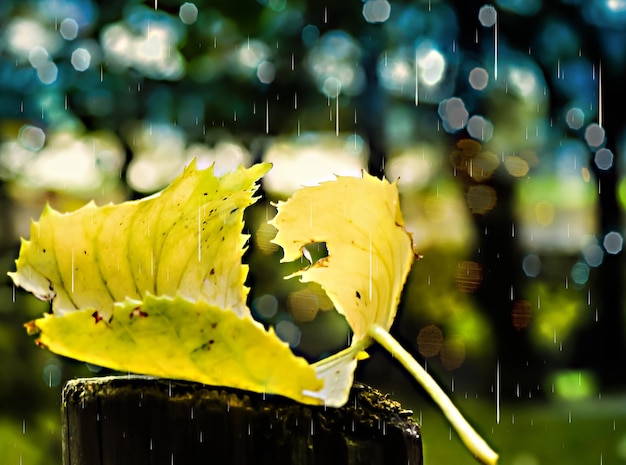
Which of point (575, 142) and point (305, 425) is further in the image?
point (575, 142)

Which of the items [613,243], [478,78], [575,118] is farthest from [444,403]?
[613,243]

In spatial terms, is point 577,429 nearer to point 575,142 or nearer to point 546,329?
point 546,329

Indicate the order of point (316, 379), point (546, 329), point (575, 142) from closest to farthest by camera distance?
1. point (316, 379)
2. point (575, 142)
3. point (546, 329)

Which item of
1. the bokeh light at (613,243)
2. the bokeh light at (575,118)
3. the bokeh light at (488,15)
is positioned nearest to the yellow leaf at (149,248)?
the bokeh light at (488,15)

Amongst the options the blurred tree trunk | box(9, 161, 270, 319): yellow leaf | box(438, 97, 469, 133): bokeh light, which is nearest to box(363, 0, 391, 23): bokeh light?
box(438, 97, 469, 133): bokeh light

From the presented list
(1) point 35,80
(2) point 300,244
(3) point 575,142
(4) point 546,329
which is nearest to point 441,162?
(3) point 575,142

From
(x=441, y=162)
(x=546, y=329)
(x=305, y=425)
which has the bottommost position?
(x=546, y=329)

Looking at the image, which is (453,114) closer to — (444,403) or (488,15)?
(488,15)
